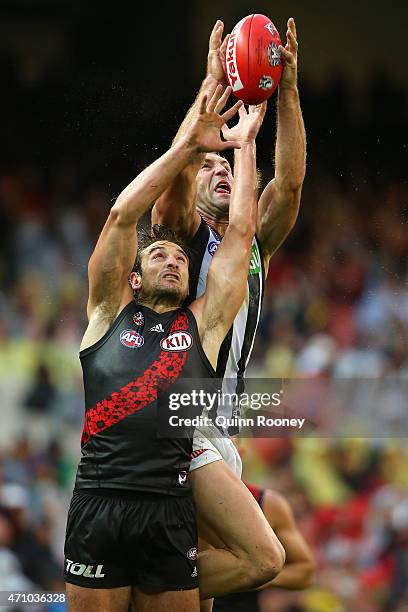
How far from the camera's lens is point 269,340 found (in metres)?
8.90

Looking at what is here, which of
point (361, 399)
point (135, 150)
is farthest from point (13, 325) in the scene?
point (361, 399)

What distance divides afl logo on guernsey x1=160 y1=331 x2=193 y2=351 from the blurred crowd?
2.75 m

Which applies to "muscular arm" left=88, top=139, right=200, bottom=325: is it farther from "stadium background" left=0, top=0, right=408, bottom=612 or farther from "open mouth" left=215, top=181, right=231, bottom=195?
"stadium background" left=0, top=0, right=408, bottom=612

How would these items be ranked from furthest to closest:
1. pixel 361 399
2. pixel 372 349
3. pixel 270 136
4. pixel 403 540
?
pixel 372 349, pixel 361 399, pixel 403 540, pixel 270 136

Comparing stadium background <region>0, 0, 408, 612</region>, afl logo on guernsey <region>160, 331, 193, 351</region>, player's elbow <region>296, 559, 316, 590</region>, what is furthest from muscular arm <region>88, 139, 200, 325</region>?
player's elbow <region>296, 559, 316, 590</region>

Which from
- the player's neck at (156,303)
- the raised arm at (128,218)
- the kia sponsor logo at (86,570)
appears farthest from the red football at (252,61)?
the kia sponsor logo at (86,570)

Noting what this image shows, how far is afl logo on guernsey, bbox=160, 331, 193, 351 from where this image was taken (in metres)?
4.34

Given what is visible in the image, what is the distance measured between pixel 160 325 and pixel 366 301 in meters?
4.86

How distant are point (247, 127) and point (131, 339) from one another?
45.3 inches

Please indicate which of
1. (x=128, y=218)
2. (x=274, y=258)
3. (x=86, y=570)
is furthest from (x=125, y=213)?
(x=274, y=258)

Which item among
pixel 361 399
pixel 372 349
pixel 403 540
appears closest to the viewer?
pixel 403 540

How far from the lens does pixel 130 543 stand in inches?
164

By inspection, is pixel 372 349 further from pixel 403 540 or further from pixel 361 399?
pixel 403 540

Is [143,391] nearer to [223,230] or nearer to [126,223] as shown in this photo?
[126,223]
